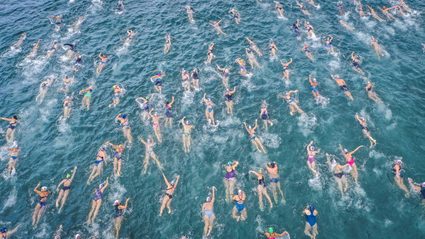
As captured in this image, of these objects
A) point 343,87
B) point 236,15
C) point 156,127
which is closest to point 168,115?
point 156,127

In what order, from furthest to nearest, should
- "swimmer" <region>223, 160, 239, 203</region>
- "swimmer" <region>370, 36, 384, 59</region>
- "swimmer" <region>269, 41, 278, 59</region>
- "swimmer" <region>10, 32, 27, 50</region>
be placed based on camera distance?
"swimmer" <region>10, 32, 27, 50</region> → "swimmer" <region>269, 41, 278, 59</region> → "swimmer" <region>370, 36, 384, 59</region> → "swimmer" <region>223, 160, 239, 203</region>

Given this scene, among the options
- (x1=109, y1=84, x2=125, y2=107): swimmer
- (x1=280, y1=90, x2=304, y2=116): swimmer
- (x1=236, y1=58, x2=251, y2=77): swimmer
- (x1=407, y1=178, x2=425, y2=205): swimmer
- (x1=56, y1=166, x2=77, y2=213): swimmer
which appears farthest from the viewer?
(x1=236, y1=58, x2=251, y2=77): swimmer

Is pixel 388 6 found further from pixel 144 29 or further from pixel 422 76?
pixel 144 29

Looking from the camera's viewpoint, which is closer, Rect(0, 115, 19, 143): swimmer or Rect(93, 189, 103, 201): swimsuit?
Rect(93, 189, 103, 201): swimsuit

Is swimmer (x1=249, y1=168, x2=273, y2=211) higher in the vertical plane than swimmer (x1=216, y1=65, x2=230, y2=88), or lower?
lower

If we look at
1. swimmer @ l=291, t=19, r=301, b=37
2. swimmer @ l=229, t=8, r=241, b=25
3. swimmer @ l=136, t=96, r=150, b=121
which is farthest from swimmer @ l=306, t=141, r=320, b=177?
swimmer @ l=229, t=8, r=241, b=25

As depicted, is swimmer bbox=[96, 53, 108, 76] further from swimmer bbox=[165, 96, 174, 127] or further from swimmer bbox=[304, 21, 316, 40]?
swimmer bbox=[304, 21, 316, 40]

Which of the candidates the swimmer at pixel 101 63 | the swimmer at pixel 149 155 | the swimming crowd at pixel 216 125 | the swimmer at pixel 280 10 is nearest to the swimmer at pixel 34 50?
the swimming crowd at pixel 216 125

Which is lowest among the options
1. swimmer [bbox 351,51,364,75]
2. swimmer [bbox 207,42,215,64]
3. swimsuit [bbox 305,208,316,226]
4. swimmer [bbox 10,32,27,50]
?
swimsuit [bbox 305,208,316,226]
